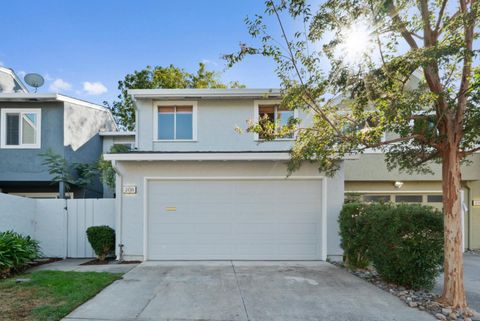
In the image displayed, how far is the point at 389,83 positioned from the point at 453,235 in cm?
270

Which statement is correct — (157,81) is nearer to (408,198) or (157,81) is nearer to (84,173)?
(84,173)

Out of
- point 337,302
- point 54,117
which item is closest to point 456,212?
point 337,302

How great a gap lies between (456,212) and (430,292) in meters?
1.83

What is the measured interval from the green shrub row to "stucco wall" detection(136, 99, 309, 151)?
4.37 metres

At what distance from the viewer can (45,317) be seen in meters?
4.34

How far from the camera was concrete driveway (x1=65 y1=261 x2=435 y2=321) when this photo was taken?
4.59m

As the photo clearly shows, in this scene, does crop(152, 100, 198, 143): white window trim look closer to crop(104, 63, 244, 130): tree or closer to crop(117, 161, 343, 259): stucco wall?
crop(117, 161, 343, 259): stucco wall

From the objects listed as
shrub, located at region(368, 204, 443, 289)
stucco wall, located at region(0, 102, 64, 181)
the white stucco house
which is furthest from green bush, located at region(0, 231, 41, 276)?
shrub, located at region(368, 204, 443, 289)

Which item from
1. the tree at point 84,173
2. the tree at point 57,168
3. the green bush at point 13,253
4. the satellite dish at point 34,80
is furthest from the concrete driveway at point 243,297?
the satellite dish at point 34,80

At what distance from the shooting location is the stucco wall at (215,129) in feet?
33.0

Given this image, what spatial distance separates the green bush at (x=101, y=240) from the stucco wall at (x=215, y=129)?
2844mm

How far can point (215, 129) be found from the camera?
33.5ft

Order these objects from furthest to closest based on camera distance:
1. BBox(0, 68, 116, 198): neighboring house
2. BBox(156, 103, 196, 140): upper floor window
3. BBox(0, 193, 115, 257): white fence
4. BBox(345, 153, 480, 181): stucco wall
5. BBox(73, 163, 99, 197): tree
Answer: BBox(73, 163, 99, 197): tree, BBox(0, 68, 116, 198): neighboring house, BBox(345, 153, 480, 181): stucco wall, BBox(156, 103, 196, 140): upper floor window, BBox(0, 193, 115, 257): white fence

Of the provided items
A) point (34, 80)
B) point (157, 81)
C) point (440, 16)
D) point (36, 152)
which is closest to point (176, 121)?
point (36, 152)
